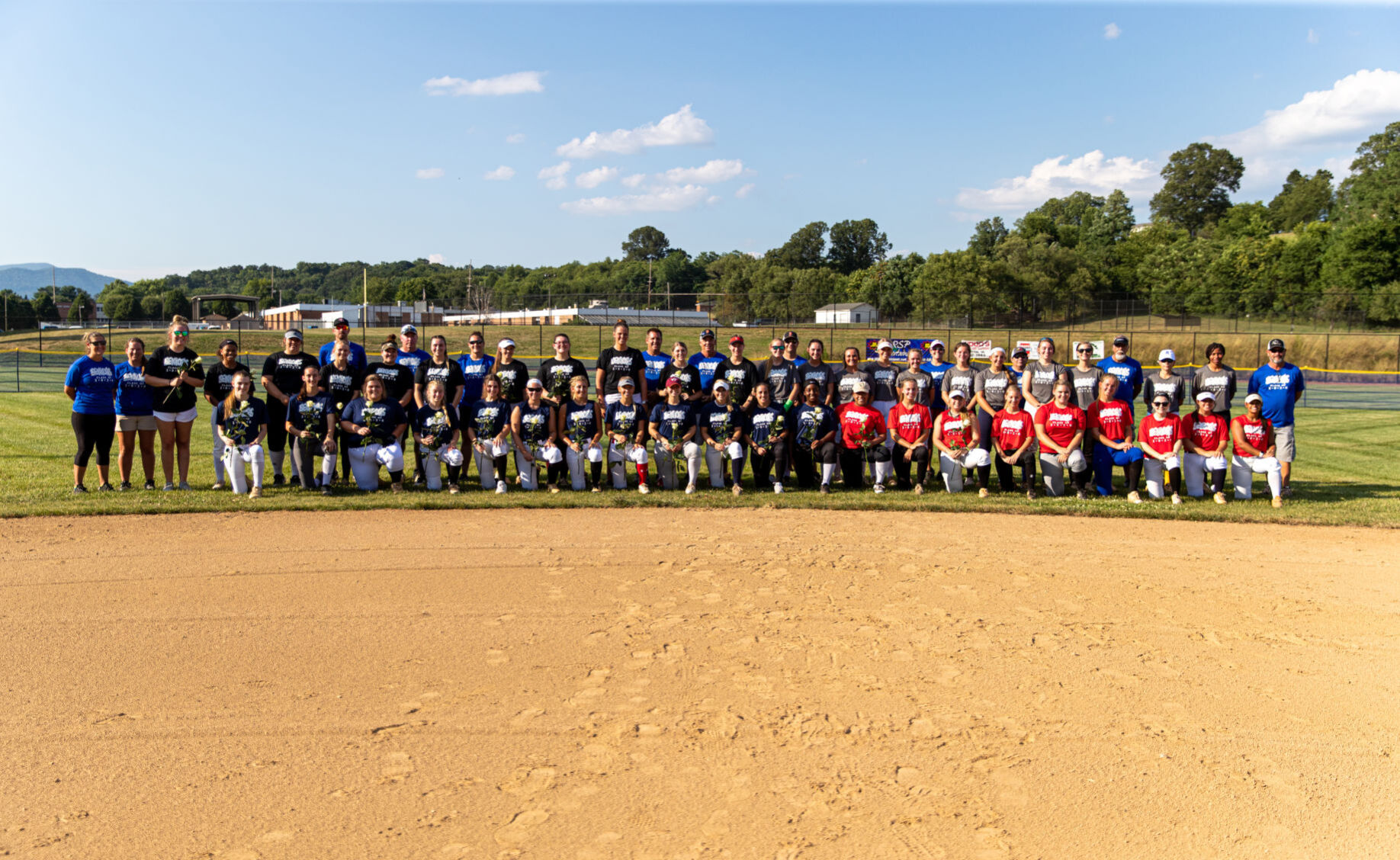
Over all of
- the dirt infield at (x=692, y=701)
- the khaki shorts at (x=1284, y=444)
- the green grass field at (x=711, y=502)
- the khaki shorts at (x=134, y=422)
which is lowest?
the dirt infield at (x=692, y=701)

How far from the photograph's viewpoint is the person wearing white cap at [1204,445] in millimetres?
10367

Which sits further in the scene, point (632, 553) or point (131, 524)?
point (131, 524)

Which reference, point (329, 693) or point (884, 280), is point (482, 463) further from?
point (884, 280)

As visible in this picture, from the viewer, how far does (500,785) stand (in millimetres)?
3973

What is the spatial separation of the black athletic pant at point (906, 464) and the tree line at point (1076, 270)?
40047 mm

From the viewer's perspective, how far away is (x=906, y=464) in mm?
11016

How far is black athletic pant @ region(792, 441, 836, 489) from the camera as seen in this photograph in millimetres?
10781

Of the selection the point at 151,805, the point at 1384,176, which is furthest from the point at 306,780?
the point at 1384,176

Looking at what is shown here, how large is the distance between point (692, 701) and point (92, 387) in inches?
356

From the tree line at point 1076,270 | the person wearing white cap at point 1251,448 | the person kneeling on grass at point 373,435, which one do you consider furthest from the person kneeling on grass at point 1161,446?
the tree line at point 1076,270

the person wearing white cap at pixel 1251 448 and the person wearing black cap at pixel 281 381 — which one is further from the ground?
the person wearing black cap at pixel 281 381

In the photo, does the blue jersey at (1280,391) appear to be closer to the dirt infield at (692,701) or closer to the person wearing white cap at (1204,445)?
the person wearing white cap at (1204,445)

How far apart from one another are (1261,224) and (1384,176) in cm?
1192

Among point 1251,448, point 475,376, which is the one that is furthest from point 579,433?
point 1251,448
